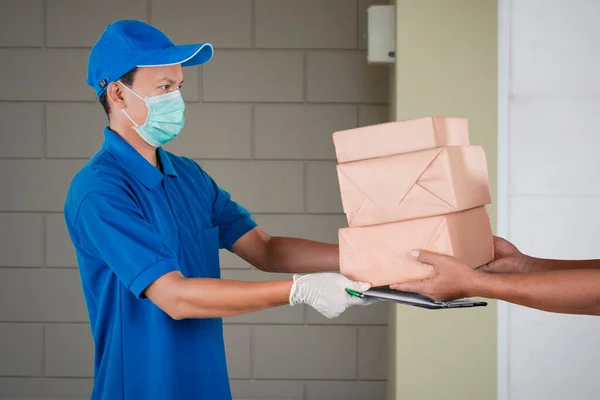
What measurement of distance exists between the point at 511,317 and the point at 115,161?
1.38m

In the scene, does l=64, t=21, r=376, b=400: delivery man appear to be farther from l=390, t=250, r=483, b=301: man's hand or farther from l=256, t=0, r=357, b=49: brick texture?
l=256, t=0, r=357, b=49: brick texture

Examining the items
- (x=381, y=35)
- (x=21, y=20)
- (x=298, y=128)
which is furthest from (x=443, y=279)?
(x=21, y=20)

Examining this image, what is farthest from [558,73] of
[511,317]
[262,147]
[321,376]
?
[321,376]

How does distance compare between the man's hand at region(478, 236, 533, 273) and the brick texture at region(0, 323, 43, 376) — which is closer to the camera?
the man's hand at region(478, 236, 533, 273)

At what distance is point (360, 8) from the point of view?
3.13 metres

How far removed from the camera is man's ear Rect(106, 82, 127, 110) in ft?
5.47

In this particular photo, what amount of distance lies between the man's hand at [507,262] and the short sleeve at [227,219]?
648 mm

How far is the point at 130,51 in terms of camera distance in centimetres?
161

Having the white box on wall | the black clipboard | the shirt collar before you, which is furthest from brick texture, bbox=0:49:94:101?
the black clipboard

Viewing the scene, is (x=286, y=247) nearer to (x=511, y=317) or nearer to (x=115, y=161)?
(x=115, y=161)

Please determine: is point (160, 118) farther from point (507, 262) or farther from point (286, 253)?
point (507, 262)

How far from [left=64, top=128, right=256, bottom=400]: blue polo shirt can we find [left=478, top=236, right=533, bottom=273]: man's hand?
686 mm

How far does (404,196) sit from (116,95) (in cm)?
73

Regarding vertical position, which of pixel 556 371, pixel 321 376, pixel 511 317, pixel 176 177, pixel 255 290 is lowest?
pixel 321 376
